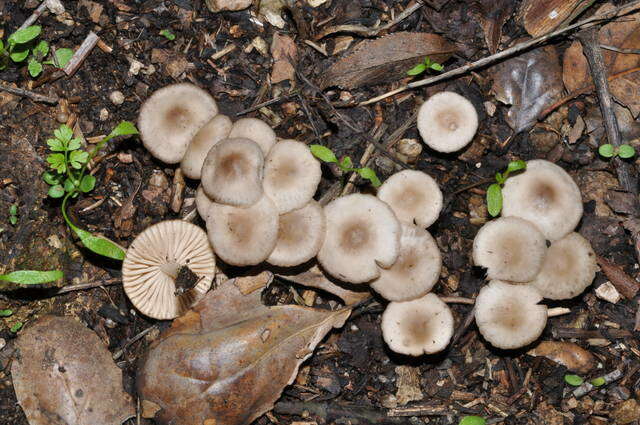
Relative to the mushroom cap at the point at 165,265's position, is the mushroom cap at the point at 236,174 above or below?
above

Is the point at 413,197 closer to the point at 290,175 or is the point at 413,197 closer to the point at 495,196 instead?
the point at 495,196

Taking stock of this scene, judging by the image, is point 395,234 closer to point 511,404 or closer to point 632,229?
point 511,404

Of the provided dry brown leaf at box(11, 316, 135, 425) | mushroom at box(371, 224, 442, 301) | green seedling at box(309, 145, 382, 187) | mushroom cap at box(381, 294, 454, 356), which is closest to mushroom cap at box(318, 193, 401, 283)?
mushroom at box(371, 224, 442, 301)

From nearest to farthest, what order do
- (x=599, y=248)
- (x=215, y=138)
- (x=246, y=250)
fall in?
(x=246, y=250)
(x=215, y=138)
(x=599, y=248)

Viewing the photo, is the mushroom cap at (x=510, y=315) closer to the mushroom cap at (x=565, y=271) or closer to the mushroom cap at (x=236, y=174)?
the mushroom cap at (x=565, y=271)

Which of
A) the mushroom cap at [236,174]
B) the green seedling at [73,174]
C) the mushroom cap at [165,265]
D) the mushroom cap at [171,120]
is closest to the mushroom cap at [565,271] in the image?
the mushroom cap at [236,174]

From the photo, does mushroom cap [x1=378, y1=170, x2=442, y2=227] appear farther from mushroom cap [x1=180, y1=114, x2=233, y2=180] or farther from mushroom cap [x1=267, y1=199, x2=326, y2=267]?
mushroom cap [x1=180, y1=114, x2=233, y2=180]

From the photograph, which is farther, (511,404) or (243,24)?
(243,24)

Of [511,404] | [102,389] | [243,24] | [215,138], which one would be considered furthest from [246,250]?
[511,404]
